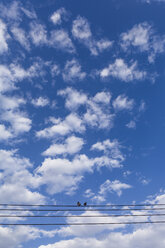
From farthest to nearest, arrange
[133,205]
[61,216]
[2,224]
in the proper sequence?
[133,205] → [61,216] → [2,224]

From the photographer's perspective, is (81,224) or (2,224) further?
(81,224)

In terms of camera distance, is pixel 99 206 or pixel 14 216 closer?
pixel 14 216

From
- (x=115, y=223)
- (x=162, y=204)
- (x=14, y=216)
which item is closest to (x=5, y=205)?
(x=14, y=216)

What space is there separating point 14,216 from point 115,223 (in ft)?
32.4

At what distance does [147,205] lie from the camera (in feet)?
74.2

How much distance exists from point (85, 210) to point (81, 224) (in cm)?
147

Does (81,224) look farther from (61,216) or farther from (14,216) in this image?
(14,216)

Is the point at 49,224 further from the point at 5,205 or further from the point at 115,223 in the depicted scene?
the point at 115,223

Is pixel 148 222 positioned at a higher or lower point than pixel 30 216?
lower

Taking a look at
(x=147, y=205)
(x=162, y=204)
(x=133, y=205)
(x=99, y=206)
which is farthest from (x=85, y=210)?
(x=162, y=204)

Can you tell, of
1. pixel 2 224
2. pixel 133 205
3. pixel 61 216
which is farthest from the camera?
pixel 133 205

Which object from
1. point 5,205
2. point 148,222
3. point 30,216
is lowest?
point 148,222

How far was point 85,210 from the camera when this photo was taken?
21750 mm

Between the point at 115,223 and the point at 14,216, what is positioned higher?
the point at 14,216
